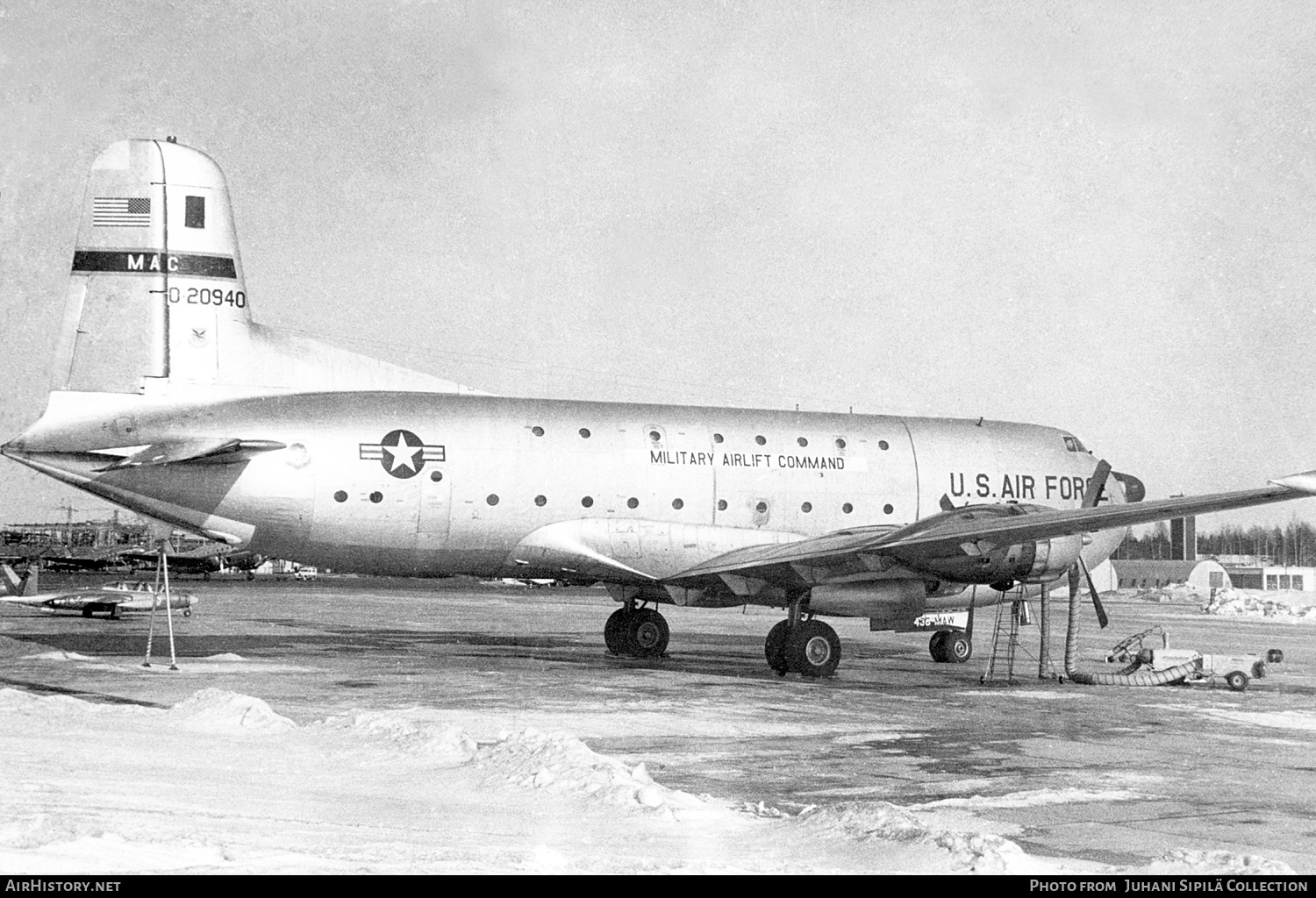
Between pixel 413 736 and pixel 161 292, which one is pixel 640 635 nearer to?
pixel 161 292

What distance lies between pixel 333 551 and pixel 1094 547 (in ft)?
42.4

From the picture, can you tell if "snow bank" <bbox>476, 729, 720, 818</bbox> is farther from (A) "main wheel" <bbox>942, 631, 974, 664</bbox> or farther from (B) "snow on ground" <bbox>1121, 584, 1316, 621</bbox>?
(B) "snow on ground" <bbox>1121, 584, 1316, 621</bbox>

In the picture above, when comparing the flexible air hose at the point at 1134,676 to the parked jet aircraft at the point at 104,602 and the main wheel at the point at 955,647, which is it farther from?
the parked jet aircraft at the point at 104,602

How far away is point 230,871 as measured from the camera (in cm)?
639

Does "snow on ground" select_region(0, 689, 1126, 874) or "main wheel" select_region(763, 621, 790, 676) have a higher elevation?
"main wheel" select_region(763, 621, 790, 676)

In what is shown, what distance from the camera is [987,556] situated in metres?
19.1

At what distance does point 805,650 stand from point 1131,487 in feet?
29.0

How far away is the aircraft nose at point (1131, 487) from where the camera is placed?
24.8 m

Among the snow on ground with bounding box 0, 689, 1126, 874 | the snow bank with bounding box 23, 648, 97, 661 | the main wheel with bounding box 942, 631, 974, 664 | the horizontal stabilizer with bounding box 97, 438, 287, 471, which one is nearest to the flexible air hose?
the main wheel with bounding box 942, 631, 974, 664

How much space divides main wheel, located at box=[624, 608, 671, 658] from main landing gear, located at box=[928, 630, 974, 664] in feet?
15.9

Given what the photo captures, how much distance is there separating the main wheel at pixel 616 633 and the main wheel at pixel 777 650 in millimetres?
3768

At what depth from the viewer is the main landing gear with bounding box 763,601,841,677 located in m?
19.5

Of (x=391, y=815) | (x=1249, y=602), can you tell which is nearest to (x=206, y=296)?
(x=391, y=815)

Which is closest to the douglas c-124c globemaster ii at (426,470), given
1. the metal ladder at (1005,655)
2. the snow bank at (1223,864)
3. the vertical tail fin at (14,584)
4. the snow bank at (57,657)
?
the metal ladder at (1005,655)
